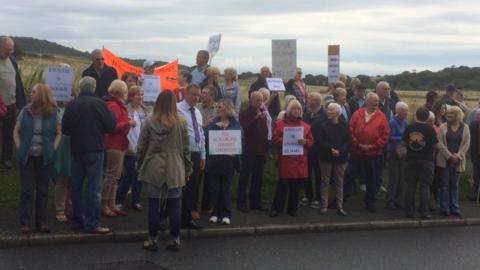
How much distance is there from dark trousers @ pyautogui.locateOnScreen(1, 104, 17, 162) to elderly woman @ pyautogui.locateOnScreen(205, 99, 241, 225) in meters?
4.06

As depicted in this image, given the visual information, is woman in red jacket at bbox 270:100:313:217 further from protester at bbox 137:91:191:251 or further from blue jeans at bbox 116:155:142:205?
protester at bbox 137:91:191:251

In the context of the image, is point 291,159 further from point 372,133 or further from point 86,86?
point 86,86

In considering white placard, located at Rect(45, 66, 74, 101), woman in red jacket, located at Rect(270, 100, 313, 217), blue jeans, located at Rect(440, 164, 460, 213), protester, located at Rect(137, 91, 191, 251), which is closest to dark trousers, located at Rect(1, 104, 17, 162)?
white placard, located at Rect(45, 66, 74, 101)

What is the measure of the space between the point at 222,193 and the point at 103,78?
10.9ft

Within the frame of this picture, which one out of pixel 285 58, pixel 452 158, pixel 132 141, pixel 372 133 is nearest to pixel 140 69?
pixel 285 58

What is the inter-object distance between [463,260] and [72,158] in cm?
535

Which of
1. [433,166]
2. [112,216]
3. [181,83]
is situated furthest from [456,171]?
[112,216]

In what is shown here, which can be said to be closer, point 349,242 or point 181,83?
point 349,242

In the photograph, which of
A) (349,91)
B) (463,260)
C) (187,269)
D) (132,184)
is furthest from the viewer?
(349,91)

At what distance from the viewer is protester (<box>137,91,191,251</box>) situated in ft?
27.7

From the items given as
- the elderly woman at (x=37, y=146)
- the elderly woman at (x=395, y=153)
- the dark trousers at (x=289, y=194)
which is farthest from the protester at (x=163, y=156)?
the elderly woman at (x=395, y=153)

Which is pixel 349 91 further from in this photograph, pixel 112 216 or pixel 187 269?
pixel 187 269

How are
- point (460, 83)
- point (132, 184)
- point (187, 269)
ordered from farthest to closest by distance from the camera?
point (460, 83) → point (132, 184) → point (187, 269)

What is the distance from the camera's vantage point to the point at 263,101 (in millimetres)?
11312
